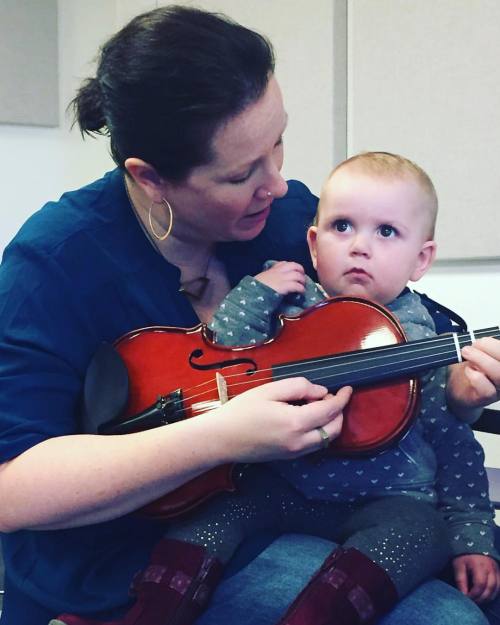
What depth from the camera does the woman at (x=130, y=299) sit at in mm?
1010

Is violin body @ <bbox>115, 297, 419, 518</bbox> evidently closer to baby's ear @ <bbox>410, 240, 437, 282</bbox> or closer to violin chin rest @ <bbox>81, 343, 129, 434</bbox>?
violin chin rest @ <bbox>81, 343, 129, 434</bbox>

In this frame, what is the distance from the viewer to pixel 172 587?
972mm

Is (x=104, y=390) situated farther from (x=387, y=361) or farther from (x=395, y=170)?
(x=395, y=170)

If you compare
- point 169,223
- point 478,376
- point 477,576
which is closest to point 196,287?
point 169,223

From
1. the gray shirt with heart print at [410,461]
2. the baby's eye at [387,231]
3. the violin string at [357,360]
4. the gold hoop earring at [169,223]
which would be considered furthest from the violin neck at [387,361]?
the gold hoop earring at [169,223]

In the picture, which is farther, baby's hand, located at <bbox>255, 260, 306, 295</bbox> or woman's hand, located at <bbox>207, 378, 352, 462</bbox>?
baby's hand, located at <bbox>255, 260, 306, 295</bbox>

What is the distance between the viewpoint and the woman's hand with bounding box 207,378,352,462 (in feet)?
3.21

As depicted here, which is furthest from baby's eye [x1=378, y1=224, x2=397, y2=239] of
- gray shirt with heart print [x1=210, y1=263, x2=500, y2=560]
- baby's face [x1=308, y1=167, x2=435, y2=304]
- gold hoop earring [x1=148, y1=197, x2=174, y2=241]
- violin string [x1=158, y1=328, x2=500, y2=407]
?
gold hoop earring [x1=148, y1=197, x2=174, y2=241]

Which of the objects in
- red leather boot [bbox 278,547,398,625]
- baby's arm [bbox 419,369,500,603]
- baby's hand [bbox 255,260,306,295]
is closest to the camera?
red leather boot [bbox 278,547,398,625]

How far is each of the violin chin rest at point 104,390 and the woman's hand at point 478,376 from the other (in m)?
0.44

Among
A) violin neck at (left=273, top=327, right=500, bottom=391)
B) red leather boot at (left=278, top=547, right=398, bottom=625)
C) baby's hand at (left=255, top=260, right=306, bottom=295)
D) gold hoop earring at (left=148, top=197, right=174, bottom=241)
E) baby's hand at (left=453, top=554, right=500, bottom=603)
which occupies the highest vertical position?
gold hoop earring at (left=148, top=197, right=174, bottom=241)

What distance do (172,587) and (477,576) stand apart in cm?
40

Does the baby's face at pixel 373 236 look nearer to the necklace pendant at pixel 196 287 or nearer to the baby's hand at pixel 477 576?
the necklace pendant at pixel 196 287

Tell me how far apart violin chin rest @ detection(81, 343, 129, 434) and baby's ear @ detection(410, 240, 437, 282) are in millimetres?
455
